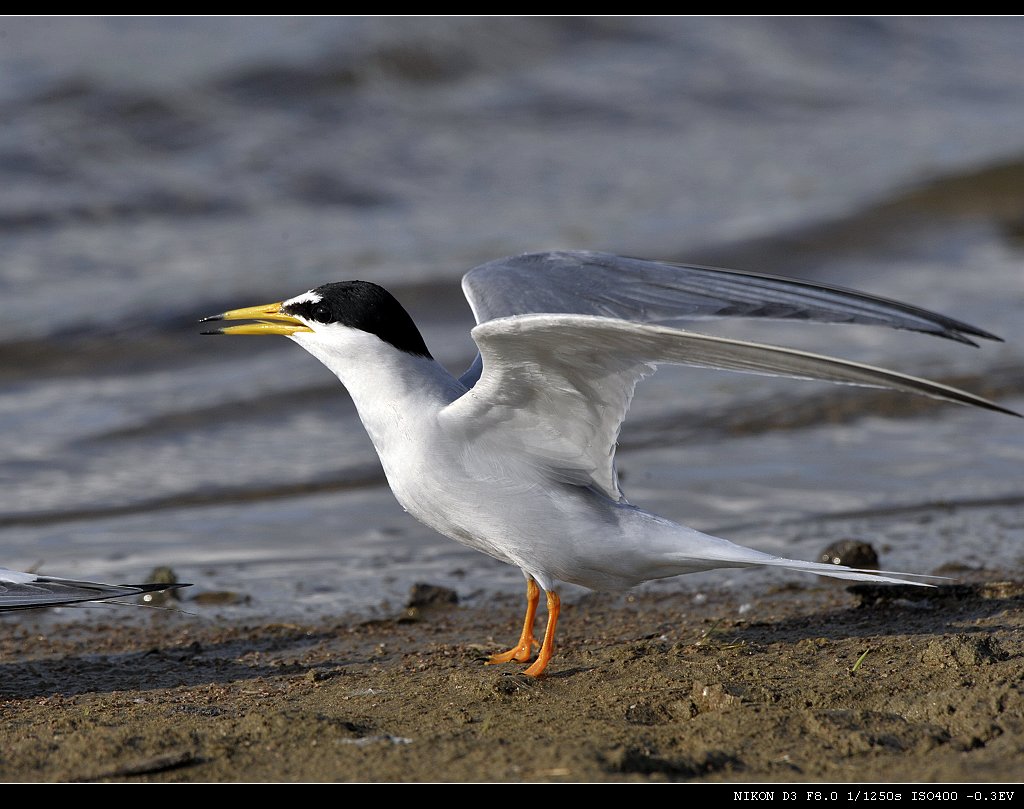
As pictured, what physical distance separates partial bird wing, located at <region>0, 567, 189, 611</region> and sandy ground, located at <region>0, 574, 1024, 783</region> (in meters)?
0.32

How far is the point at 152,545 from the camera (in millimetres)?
6789

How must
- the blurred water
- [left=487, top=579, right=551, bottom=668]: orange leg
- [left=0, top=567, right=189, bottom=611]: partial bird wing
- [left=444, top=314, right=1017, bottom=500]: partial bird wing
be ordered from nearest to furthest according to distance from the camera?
[left=444, top=314, right=1017, bottom=500]: partial bird wing < [left=0, top=567, right=189, bottom=611]: partial bird wing < [left=487, top=579, right=551, bottom=668]: orange leg < the blurred water

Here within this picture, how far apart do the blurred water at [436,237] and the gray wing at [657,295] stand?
5.00ft

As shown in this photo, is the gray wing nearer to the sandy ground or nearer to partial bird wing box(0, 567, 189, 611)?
the sandy ground

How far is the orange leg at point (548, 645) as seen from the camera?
179 inches

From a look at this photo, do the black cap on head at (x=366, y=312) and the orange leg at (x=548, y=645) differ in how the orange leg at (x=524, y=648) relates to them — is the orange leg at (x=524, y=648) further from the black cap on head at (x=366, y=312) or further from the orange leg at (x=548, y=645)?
the black cap on head at (x=366, y=312)

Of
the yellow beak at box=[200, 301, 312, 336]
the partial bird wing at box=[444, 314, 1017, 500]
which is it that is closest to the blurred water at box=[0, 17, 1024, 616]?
the yellow beak at box=[200, 301, 312, 336]

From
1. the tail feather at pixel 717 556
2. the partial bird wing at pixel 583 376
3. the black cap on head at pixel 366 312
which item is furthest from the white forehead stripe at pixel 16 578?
the tail feather at pixel 717 556

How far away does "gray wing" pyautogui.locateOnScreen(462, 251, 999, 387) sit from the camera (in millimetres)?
4504

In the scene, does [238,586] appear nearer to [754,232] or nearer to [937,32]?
[754,232]

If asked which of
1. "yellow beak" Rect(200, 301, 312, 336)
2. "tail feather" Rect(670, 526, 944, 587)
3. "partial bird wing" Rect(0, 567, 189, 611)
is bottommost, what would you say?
"partial bird wing" Rect(0, 567, 189, 611)

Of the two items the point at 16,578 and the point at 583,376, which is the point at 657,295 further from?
the point at 16,578

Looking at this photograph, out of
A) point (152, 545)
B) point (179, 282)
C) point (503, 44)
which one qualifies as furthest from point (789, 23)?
point (152, 545)
